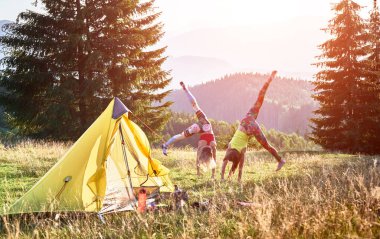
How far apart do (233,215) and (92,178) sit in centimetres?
271

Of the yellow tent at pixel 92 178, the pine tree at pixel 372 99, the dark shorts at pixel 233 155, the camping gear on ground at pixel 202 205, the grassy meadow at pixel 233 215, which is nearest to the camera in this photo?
the grassy meadow at pixel 233 215

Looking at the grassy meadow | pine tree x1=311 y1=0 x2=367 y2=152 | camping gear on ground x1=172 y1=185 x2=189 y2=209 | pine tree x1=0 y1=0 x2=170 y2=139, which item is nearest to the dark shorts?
the grassy meadow

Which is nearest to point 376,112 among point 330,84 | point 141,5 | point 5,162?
point 330,84

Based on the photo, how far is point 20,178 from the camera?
9.95m

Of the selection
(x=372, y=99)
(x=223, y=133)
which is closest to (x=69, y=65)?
(x=372, y=99)

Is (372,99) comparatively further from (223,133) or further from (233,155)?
(223,133)

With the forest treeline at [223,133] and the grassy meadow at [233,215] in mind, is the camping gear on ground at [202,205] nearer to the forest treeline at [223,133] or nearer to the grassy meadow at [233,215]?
the grassy meadow at [233,215]

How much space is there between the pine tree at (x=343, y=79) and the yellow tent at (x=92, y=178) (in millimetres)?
18664

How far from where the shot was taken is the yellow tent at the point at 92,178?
22.0 ft

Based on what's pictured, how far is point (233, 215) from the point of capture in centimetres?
569

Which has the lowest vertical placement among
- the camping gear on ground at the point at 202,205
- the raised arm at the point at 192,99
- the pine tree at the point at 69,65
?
the camping gear on ground at the point at 202,205

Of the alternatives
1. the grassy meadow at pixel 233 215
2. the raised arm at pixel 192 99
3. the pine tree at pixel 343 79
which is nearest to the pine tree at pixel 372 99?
the pine tree at pixel 343 79

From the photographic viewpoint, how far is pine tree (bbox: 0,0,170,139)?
68.2 feet

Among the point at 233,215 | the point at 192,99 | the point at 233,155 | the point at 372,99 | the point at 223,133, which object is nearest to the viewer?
the point at 233,215
